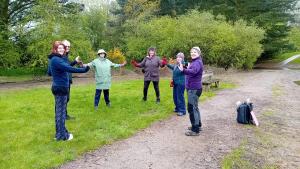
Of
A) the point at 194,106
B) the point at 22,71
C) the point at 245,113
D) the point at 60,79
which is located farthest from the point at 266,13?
the point at 60,79

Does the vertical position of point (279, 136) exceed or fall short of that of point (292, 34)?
it falls short

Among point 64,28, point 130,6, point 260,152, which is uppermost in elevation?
point 130,6

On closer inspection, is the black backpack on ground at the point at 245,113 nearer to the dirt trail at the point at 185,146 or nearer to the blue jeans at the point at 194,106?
the dirt trail at the point at 185,146

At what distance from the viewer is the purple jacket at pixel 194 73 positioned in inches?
316

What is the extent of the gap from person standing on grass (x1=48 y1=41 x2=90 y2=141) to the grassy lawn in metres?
0.32

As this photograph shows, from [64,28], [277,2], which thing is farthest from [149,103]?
[277,2]

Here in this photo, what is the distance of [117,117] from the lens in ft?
32.9

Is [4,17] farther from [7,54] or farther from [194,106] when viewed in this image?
[194,106]

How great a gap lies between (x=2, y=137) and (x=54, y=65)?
204 cm

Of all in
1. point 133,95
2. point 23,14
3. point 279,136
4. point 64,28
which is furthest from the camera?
point 23,14

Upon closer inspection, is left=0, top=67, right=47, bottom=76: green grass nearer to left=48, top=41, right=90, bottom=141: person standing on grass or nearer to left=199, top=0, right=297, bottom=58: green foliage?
left=48, top=41, right=90, bottom=141: person standing on grass

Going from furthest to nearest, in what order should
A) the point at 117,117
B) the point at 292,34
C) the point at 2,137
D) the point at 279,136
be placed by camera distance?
the point at 292,34
the point at 117,117
the point at 279,136
the point at 2,137

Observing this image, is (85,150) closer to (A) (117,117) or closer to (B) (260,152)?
(A) (117,117)

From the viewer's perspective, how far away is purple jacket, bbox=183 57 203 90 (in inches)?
316
